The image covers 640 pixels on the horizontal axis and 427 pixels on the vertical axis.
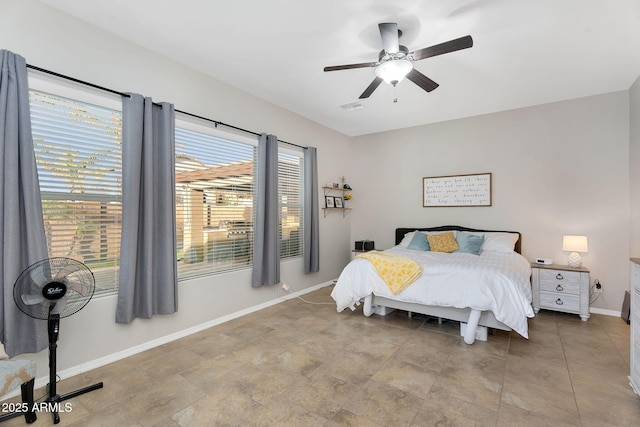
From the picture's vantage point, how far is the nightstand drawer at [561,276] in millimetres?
3578

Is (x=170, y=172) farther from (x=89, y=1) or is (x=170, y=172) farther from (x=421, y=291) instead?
(x=421, y=291)

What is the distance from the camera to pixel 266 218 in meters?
3.86

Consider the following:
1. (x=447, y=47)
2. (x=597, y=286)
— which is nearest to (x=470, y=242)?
(x=597, y=286)

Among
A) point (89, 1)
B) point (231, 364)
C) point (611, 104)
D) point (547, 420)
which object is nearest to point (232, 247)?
point (231, 364)

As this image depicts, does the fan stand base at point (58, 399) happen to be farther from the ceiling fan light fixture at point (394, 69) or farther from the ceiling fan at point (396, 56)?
the ceiling fan light fixture at point (394, 69)

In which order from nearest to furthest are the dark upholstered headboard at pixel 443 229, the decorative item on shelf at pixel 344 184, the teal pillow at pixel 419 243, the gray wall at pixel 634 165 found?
the gray wall at pixel 634 165 → the dark upholstered headboard at pixel 443 229 → the teal pillow at pixel 419 243 → the decorative item on shelf at pixel 344 184

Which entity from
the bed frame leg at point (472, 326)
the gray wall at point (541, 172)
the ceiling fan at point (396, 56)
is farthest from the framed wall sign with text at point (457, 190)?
the ceiling fan at point (396, 56)

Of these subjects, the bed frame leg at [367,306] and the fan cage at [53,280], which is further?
the bed frame leg at [367,306]

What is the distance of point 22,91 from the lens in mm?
2041

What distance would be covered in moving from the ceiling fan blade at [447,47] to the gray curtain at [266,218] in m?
2.10

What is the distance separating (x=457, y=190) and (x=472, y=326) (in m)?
2.51

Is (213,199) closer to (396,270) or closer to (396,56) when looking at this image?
(396,270)

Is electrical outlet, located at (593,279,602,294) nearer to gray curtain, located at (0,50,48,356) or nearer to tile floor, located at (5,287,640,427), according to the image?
tile floor, located at (5,287,640,427)

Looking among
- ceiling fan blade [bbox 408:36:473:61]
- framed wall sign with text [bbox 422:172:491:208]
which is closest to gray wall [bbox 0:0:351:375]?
ceiling fan blade [bbox 408:36:473:61]
